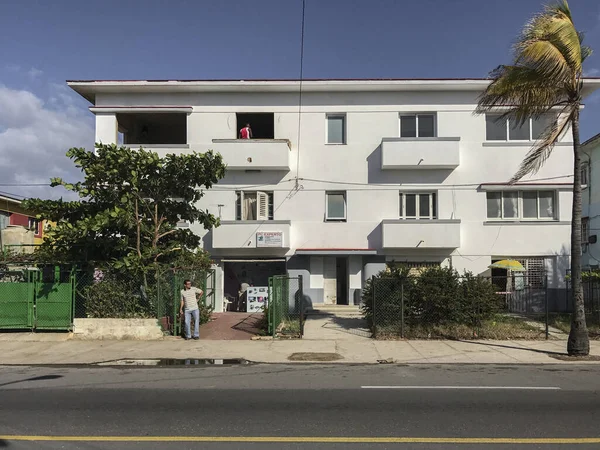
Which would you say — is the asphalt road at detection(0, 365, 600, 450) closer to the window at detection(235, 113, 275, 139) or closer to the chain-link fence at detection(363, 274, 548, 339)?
the chain-link fence at detection(363, 274, 548, 339)

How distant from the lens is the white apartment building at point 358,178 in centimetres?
1914

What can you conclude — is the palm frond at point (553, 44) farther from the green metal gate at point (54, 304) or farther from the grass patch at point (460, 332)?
the green metal gate at point (54, 304)

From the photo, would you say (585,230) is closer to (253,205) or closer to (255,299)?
(253,205)

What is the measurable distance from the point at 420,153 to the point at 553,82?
815cm

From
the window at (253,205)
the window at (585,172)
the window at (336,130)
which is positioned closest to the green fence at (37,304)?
the window at (253,205)

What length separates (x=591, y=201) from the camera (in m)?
24.4

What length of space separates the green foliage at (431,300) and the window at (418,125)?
7996 mm

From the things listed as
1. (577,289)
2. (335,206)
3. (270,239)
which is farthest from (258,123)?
(577,289)

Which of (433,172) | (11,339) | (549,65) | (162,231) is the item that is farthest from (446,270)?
(11,339)

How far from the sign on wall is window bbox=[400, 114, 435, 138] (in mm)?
6372

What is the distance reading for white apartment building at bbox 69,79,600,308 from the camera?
1914 centimetres

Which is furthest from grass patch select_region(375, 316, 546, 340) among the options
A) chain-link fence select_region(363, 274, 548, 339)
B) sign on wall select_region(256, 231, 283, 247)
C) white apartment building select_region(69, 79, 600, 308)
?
sign on wall select_region(256, 231, 283, 247)

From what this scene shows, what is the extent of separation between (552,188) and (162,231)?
14561mm

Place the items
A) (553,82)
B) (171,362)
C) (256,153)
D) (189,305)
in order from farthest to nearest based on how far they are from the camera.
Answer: (256,153), (189,305), (553,82), (171,362)
